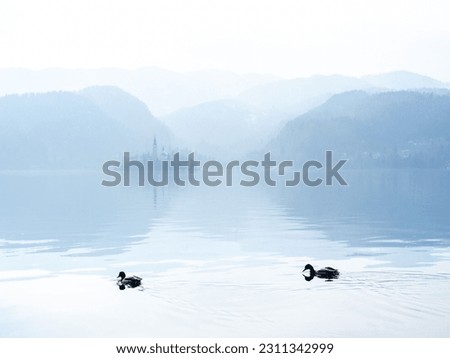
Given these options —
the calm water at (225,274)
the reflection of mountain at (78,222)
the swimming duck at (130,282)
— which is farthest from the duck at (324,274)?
the reflection of mountain at (78,222)

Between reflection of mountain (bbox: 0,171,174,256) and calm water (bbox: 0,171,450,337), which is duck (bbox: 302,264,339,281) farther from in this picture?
reflection of mountain (bbox: 0,171,174,256)

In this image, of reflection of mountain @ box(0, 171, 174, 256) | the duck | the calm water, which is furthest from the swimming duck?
reflection of mountain @ box(0, 171, 174, 256)

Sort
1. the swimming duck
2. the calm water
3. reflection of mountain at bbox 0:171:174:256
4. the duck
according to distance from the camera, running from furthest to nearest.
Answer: reflection of mountain at bbox 0:171:174:256 < the duck < the swimming duck < the calm water

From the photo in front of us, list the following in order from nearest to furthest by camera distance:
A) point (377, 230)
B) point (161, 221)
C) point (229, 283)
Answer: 1. point (229, 283)
2. point (377, 230)
3. point (161, 221)

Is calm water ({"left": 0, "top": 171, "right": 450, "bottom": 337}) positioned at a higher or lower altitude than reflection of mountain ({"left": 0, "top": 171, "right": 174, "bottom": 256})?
lower

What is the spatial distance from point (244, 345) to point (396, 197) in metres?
42.6

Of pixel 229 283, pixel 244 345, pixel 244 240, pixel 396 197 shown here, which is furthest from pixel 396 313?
pixel 396 197

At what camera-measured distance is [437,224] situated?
32562 mm

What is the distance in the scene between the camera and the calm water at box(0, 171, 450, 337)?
45.7ft

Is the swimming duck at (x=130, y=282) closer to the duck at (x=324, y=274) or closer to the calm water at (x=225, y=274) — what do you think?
the calm water at (x=225, y=274)

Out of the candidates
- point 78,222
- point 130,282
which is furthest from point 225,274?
point 78,222

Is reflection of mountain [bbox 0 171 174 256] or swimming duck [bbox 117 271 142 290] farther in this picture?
reflection of mountain [bbox 0 171 174 256]

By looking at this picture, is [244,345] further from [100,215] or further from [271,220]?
[100,215]

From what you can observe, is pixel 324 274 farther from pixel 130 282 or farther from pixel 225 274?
pixel 130 282
